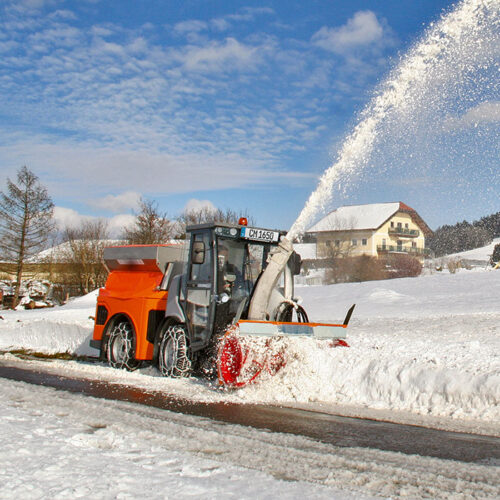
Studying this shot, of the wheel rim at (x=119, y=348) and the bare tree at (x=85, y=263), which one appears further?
the bare tree at (x=85, y=263)

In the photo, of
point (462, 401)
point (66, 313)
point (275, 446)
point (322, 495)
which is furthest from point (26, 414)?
point (66, 313)

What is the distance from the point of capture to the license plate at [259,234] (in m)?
7.97

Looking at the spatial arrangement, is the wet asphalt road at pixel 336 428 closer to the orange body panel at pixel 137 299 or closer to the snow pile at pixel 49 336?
the orange body panel at pixel 137 299

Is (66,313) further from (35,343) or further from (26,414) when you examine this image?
(26,414)

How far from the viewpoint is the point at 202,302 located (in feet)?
26.5

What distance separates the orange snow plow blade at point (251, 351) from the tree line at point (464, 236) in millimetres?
56123

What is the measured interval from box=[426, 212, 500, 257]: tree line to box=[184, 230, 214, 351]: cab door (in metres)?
55.4

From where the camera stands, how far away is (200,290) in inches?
320

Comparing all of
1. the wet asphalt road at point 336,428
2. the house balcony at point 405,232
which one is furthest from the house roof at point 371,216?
the wet asphalt road at point 336,428

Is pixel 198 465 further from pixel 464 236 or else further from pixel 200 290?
pixel 464 236

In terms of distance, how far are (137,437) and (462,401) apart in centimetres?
360

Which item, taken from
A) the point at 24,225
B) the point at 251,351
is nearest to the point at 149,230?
the point at 24,225

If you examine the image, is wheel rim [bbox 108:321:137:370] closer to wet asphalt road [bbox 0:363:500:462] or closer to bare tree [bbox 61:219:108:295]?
wet asphalt road [bbox 0:363:500:462]

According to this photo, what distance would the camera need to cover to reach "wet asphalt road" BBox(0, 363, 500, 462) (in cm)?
461
